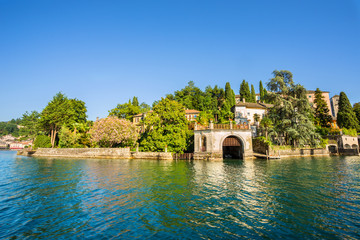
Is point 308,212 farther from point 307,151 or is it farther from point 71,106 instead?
point 71,106

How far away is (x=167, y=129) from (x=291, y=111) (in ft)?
96.5

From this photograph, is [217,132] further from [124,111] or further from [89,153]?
[124,111]

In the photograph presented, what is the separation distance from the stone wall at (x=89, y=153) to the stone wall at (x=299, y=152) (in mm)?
33012

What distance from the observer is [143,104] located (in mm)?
95125

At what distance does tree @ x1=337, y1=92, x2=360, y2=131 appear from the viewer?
179ft

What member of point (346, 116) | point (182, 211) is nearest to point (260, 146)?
point (346, 116)

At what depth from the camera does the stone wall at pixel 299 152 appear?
3931cm

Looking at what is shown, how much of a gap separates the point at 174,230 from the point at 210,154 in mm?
Answer: 29986

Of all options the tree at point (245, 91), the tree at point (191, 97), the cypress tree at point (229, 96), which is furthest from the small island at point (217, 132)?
the tree at point (245, 91)

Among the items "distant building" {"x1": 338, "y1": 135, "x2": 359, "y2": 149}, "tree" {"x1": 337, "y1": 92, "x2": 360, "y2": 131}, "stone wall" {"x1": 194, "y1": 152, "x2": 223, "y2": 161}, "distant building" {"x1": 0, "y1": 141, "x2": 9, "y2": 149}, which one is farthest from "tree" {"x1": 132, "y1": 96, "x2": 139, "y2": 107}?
"distant building" {"x1": 0, "y1": 141, "x2": 9, "y2": 149}

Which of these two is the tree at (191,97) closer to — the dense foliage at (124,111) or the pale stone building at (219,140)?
the dense foliage at (124,111)

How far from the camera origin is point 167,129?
40.6 meters

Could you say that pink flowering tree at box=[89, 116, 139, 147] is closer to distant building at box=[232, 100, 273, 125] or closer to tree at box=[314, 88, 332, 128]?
distant building at box=[232, 100, 273, 125]

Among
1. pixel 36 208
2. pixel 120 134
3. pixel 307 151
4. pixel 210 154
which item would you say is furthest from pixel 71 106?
pixel 307 151
